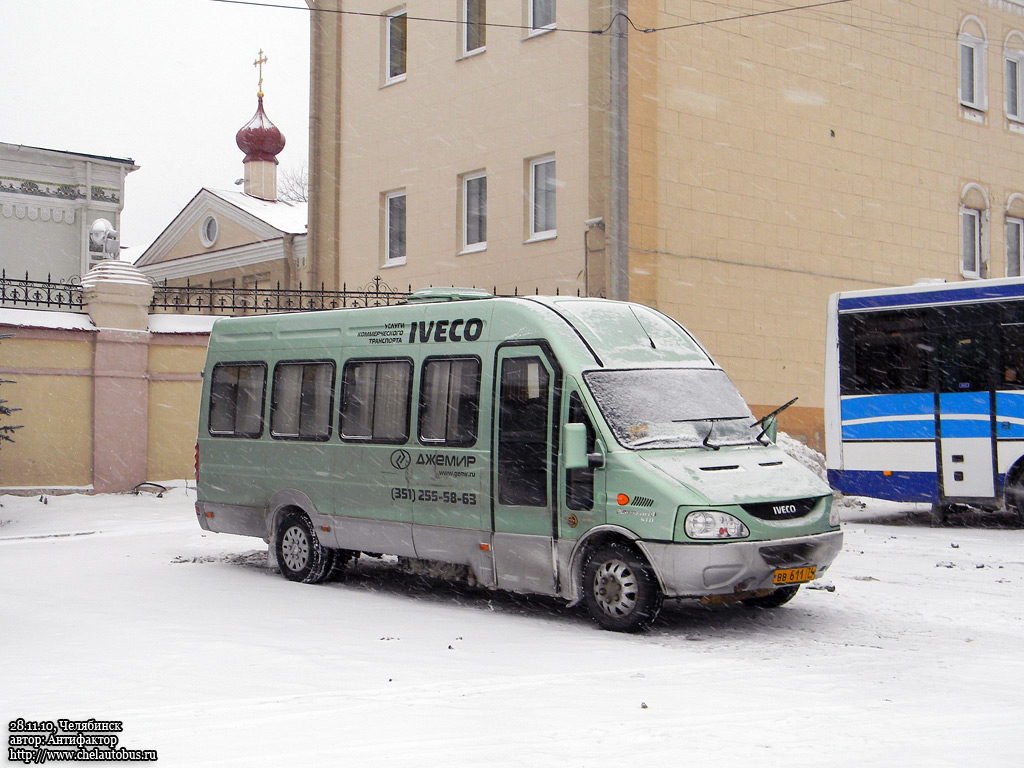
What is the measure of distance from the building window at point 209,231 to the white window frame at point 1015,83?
23066mm

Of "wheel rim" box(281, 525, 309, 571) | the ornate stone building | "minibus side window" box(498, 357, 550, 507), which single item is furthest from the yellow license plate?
the ornate stone building

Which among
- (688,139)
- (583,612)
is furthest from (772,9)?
(583,612)

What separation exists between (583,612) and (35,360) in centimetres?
1218

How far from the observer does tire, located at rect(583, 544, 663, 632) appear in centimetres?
843

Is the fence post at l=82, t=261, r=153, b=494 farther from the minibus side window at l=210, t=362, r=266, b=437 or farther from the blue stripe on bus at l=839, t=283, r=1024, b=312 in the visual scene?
the blue stripe on bus at l=839, t=283, r=1024, b=312

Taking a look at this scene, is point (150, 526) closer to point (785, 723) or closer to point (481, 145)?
point (481, 145)

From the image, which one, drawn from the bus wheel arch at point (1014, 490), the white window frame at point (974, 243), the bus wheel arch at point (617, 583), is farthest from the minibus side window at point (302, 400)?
the white window frame at point (974, 243)

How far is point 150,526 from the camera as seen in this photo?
54.5 ft

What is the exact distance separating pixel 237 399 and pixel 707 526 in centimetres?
592

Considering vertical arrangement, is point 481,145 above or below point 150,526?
above

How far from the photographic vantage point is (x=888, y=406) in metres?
15.7

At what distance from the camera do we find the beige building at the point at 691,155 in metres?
20.2

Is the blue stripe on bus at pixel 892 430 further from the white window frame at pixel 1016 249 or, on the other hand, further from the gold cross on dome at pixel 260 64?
the gold cross on dome at pixel 260 64

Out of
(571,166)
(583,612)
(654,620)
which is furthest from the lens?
(571,166)
